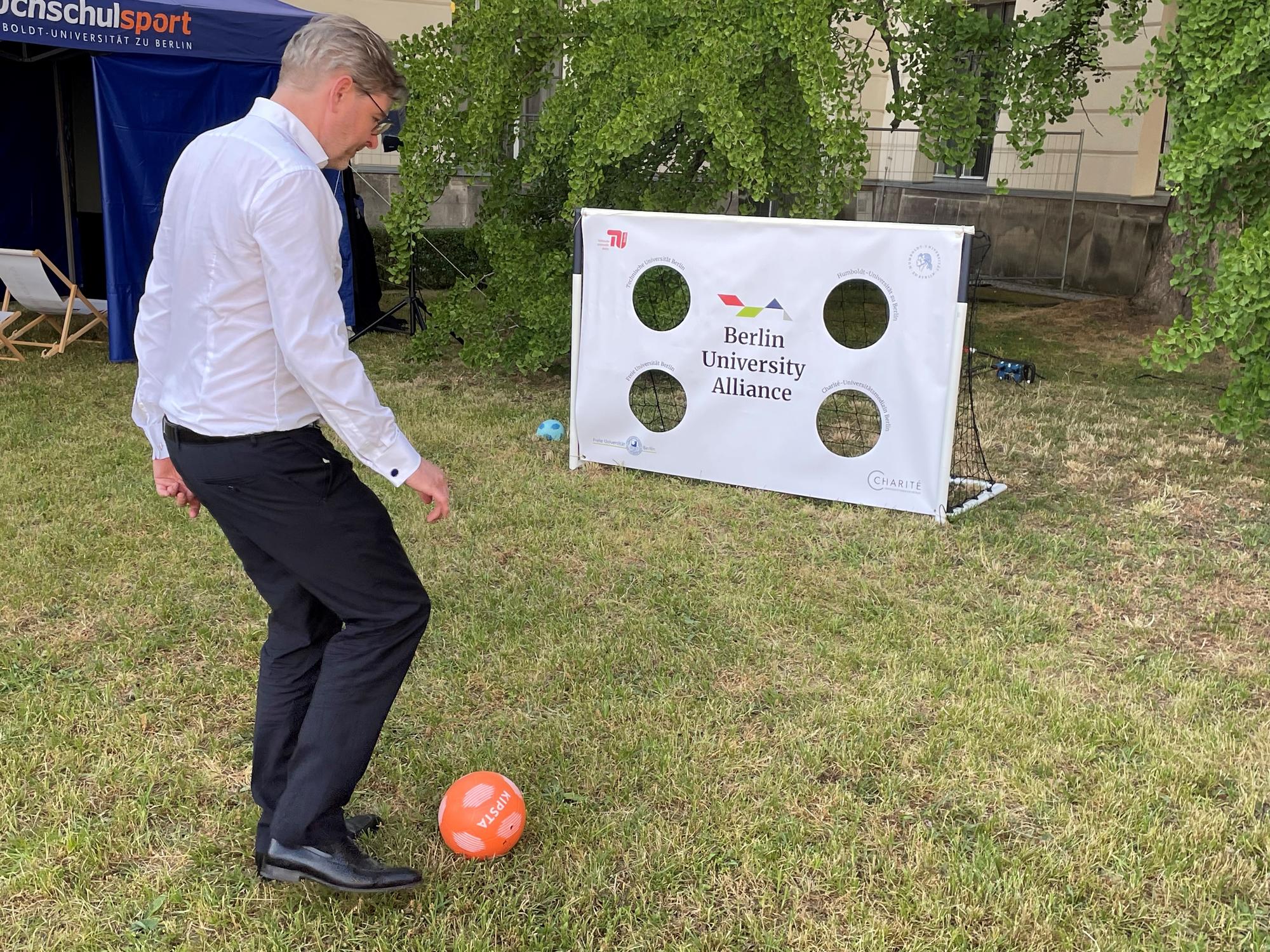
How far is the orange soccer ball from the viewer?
8.71 feet

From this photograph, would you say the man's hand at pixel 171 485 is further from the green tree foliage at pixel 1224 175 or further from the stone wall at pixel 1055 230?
the stone wall at pixel 1055 230

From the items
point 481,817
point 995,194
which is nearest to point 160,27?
point 481,817

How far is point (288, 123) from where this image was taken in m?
2.13

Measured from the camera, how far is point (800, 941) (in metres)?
2.46

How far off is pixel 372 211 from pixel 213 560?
11507 millimetres

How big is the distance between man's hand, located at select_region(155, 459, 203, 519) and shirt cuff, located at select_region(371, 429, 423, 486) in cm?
67

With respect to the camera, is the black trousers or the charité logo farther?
the charité logo

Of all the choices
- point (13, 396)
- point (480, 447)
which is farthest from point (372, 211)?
point (480, 447)

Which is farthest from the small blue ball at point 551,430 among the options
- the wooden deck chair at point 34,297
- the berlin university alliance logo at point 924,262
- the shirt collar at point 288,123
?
the shirt collar at point 288,123

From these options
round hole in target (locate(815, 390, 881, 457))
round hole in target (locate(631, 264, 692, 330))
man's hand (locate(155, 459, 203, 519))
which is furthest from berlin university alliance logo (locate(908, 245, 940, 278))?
man's hand (locate(155, 459, 203, 519))

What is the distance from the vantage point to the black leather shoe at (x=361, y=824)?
2.76 metres

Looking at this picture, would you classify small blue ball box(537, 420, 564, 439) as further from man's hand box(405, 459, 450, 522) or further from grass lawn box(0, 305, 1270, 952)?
man's hand box(405, 459, 450, 522)

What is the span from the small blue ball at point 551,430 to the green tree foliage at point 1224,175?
139 inches

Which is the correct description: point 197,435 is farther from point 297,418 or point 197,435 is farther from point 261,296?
point 261,296
